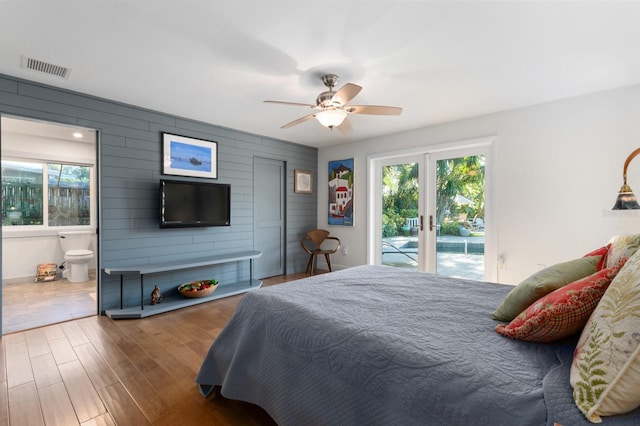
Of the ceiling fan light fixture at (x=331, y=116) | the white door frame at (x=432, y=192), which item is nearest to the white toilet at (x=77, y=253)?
the ceiling fan light fixture at (x=331, y=116)

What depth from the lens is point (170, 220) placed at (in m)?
3.71

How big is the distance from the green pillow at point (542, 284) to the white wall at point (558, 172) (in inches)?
91.7

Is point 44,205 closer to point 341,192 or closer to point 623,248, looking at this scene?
point 341,192

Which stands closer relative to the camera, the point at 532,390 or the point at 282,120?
the point at 532,390

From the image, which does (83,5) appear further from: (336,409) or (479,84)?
(479,84)

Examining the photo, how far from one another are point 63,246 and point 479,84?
21.6 feet

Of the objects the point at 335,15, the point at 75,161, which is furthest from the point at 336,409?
the point at 75,161

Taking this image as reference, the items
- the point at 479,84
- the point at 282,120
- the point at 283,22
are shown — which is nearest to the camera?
the point at 283,22

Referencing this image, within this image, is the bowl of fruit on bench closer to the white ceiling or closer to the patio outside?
A: the white ceiling

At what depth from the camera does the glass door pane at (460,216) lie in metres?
4.00

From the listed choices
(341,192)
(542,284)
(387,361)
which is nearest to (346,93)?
(542,284)

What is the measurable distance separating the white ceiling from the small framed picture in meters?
2.19

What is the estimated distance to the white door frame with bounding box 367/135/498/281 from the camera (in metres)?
3.84

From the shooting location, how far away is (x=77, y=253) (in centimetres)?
474
